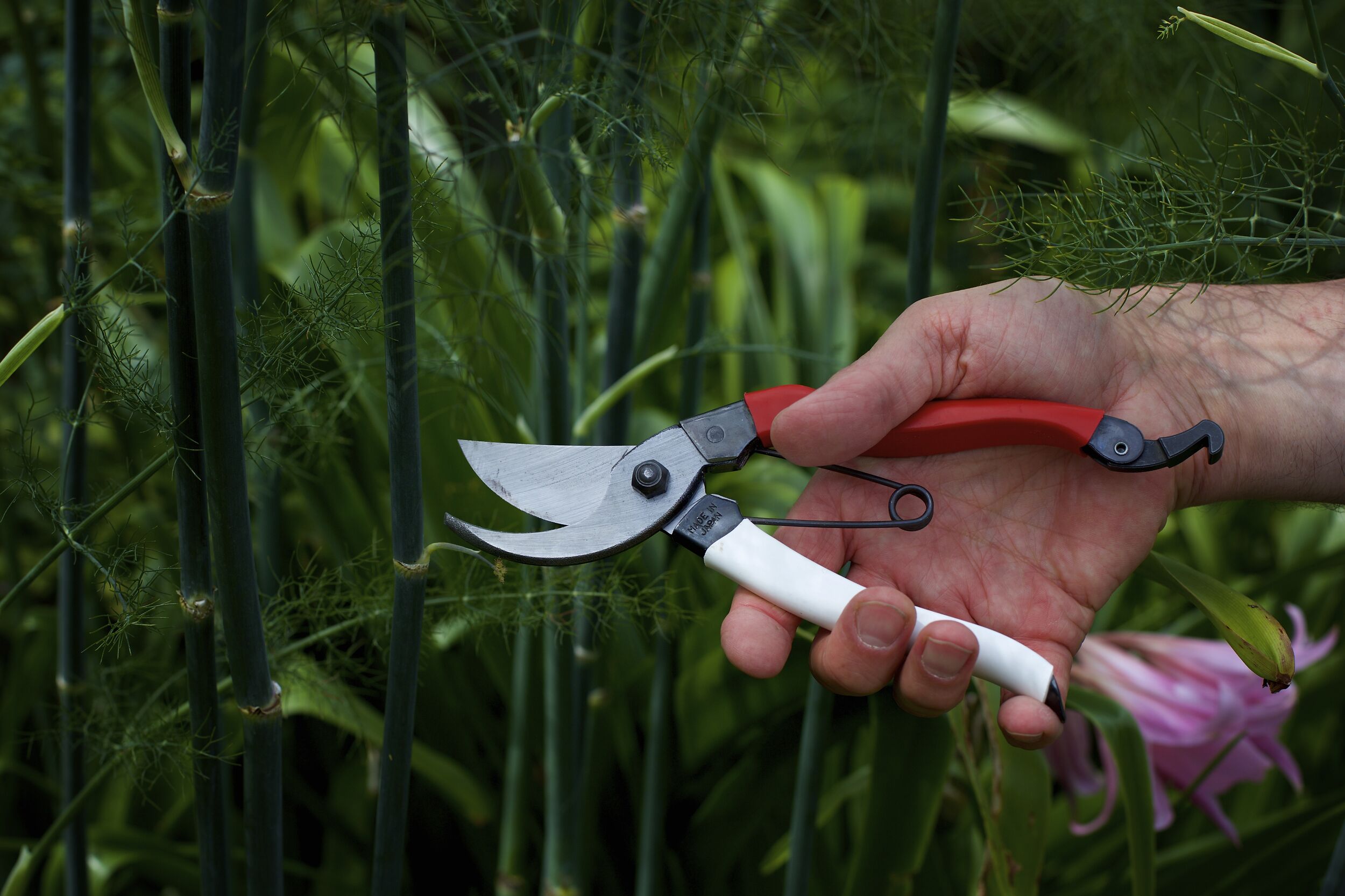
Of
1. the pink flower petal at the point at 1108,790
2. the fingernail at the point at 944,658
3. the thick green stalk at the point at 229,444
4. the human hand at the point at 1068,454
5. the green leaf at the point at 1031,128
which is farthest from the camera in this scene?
the green leaf at the point at 1031,128

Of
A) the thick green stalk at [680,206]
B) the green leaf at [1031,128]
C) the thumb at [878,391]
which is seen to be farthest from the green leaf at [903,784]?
the green leaf at [1031,128]

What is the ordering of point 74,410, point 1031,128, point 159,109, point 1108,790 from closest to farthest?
point 159,109
point 74,410
point 1108,790
point 1031,128

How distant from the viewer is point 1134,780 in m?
0.60

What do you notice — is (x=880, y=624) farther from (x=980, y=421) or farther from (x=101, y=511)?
(x=101, y=511)

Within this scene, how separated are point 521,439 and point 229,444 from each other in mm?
311

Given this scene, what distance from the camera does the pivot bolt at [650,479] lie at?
1.68ft

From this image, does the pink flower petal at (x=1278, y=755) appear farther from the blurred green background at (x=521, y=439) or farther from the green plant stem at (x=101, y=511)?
the green plant stem at (x=101, y=511)

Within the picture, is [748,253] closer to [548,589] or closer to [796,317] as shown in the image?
[796,317]

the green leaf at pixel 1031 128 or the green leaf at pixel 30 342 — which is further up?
the green leaf at pixel 1031 128

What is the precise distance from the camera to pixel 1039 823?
595 mm

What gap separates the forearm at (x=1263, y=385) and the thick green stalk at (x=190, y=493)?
0.53 meters

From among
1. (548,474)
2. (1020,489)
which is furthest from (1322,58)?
(548,474)

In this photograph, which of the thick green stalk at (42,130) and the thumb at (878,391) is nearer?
the thumb at (878,391)

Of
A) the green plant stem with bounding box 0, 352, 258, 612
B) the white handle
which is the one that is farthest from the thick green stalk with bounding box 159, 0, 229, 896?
the white handle
